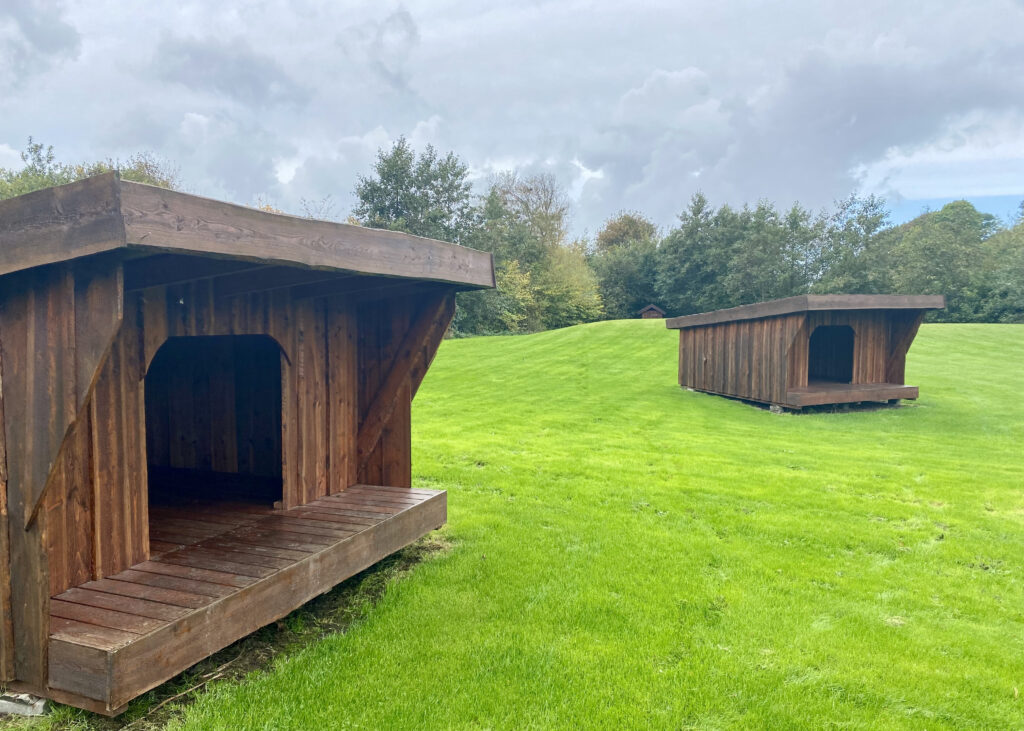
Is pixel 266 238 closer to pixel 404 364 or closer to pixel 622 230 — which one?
pixel 404 364

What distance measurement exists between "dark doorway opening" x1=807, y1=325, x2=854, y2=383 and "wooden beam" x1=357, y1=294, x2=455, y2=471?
479 inches

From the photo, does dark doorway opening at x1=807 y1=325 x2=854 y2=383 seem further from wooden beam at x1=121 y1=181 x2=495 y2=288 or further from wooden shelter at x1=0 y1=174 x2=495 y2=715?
wooden beam at x1=121 y1=181 x2=495 y2=288

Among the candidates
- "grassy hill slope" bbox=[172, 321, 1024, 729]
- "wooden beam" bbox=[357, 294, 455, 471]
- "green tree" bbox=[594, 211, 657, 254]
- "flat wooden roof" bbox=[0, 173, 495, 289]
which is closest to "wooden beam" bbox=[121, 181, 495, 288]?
"flat wooden roof" bbox=[0, 173, 495, 289]

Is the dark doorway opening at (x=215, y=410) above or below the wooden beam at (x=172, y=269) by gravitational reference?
below

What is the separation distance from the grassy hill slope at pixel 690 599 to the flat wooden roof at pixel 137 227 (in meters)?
2.02

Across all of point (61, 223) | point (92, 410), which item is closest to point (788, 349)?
point (92, 410)

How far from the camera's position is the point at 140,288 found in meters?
3.32

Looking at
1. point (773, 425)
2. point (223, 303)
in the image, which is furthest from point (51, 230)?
point (773, 425)

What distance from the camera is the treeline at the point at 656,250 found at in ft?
99.3

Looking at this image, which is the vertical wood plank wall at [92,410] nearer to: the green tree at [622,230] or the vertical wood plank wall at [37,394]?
the vertical wood plank wall at [37,394]

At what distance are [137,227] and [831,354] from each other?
53.8 feet

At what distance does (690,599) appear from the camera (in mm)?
4102

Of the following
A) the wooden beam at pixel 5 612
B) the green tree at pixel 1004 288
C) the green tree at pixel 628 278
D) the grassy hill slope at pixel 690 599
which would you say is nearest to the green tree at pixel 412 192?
the green tree at pixel 628 278

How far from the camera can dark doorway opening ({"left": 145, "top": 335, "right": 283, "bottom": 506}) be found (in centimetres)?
600
